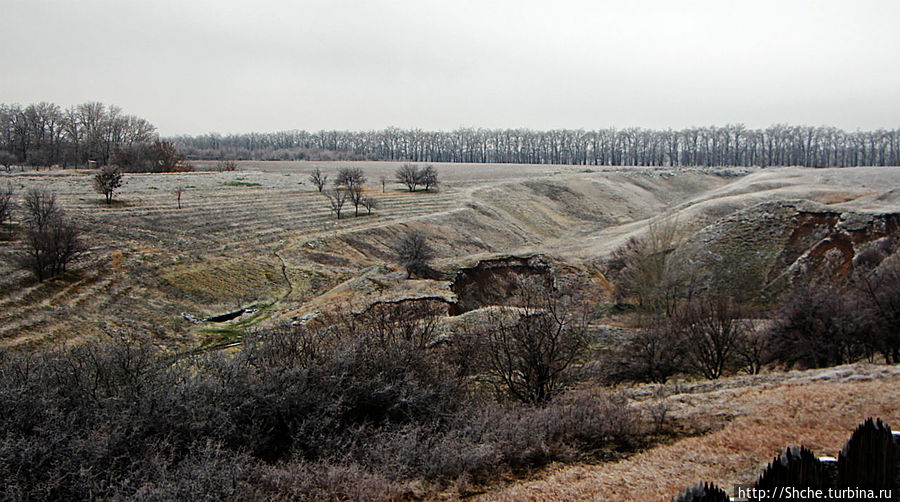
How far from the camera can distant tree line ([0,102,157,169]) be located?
308 feet

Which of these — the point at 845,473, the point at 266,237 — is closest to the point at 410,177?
the point at 266,237

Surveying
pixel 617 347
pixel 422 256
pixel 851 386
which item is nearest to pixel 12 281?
pixel 422 256

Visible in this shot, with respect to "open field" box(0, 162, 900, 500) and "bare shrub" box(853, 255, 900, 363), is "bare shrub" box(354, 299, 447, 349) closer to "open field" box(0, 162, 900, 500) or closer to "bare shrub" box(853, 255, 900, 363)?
"open field" box(0, 162, 900, 500)

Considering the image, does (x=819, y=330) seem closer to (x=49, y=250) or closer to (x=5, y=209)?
(x=49, y=250)

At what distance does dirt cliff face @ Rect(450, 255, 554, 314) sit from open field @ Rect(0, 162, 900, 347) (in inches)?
62.6

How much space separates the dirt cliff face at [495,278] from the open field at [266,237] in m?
1.59

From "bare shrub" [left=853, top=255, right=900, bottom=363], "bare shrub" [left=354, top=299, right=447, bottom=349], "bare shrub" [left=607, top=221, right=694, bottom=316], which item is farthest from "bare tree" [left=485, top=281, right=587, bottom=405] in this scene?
"bare shrub" [left=607, top=221, right=694, bottom=316]

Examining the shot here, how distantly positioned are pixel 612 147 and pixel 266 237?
14296 centimetres

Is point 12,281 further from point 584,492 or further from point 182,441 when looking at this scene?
point 584,492

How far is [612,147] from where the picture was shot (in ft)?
534

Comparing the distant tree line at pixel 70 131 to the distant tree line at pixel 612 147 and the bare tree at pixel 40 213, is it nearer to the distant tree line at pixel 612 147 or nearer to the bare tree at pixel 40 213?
the distant tree line at pixel 612 147

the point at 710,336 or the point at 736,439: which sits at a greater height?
the point at 736,439

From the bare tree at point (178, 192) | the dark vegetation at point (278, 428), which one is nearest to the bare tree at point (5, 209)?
the bare tree at point (178, 192)

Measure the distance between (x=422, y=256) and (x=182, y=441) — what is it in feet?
77.9
